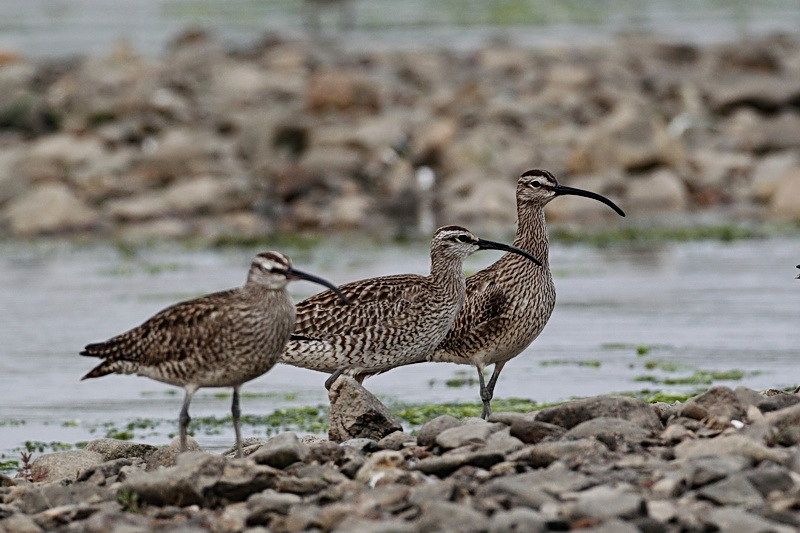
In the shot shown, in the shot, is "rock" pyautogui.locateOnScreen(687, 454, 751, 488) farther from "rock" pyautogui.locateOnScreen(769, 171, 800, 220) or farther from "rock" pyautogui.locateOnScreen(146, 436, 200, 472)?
"rock" pyautogui.locateOnScreen(769, 171, 800, 220)

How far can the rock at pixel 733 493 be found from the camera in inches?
309

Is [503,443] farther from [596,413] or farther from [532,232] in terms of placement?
[532,232]

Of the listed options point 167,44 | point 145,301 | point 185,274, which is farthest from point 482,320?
point 167,44

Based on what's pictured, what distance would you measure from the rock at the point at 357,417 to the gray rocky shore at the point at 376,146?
48.5ft

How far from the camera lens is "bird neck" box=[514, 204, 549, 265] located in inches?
509

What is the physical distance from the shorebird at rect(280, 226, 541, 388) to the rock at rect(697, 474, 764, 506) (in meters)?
4.13

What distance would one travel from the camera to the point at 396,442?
33.4 feet

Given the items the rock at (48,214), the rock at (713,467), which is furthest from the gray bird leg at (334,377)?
the rock at (48,214)

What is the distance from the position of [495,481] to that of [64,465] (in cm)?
355

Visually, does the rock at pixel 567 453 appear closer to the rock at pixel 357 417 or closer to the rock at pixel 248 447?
the rock at pixel 357 417

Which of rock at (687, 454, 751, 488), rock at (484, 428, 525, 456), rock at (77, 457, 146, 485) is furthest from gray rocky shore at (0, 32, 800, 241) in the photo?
rock at (687, 454, 751, 488)

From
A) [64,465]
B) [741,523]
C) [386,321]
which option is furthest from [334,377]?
[741,523]

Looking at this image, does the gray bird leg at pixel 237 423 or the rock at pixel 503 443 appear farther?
the gray bird leg at pixel 237 423

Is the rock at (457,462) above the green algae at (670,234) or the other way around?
the other way around
